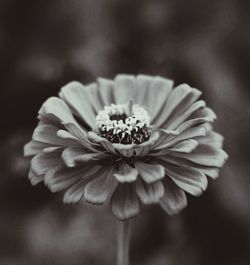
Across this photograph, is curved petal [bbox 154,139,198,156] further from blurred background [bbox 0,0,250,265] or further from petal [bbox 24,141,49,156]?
blurred background [bbox 0,0,250,265]

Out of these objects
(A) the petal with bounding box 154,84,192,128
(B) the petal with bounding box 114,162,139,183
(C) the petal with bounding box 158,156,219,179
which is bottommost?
(B) the petal with bounding box 114,162,139,183

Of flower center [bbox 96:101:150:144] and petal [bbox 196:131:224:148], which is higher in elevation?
flower center [bbox 96:101:150:144]

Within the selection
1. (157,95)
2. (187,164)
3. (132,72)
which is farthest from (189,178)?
(132,72)

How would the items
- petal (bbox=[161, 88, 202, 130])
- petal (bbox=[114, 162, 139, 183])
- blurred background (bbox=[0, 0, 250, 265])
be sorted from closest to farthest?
petal (bbox=[114, 162, 139, 183]) < petal (bbox=[161, 88, 202, 130]) < blurred background (bbox=[0, 0, 250, 265])

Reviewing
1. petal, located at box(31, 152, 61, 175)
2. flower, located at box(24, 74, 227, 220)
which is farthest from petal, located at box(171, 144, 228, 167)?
petal, located at box(31, 152, 61, 175)

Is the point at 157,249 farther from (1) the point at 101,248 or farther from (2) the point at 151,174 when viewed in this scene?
(2) the point at 151,174

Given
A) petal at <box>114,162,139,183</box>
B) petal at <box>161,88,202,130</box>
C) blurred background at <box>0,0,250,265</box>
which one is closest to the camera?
petal at <box>114,162,139,183</box>

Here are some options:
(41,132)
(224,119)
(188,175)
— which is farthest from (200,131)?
(224,119)
